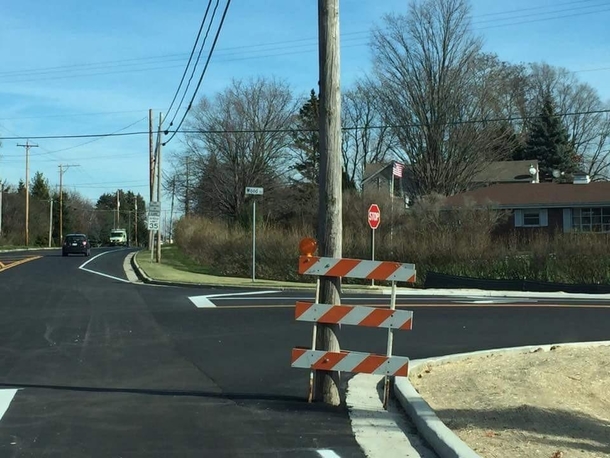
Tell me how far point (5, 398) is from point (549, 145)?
2329 inches

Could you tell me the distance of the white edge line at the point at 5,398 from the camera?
7.08m

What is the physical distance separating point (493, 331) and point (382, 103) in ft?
121

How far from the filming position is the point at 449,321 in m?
14.5

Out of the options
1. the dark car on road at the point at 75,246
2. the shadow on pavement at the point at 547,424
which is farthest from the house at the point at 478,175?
the shadow on pavement at the point at 547,424

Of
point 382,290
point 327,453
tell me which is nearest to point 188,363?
point 327,453

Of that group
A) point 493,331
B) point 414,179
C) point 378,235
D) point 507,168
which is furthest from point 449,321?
point 507,168

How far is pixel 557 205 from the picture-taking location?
131 ft

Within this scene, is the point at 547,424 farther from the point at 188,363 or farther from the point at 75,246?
the point at 75,246

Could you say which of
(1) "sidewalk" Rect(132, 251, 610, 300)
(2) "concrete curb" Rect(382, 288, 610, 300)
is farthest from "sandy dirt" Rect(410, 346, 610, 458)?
(1) "sidewalk" Rect(132, 251, 610, 300)

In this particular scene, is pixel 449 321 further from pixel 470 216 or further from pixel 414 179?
pixel 414 179

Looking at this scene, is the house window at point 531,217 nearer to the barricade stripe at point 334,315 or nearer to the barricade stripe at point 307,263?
the barricade stripe at point 334,315

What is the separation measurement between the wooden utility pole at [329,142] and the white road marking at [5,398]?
3247mm

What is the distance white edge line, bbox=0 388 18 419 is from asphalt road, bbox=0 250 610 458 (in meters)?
0.06

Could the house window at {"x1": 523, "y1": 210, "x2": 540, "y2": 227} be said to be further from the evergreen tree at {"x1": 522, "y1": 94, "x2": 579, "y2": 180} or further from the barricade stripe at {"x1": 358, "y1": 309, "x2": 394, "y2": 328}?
the barricade stripe at {"x1": 358, "y1": 309, "x2": 394, "y2": 328}
